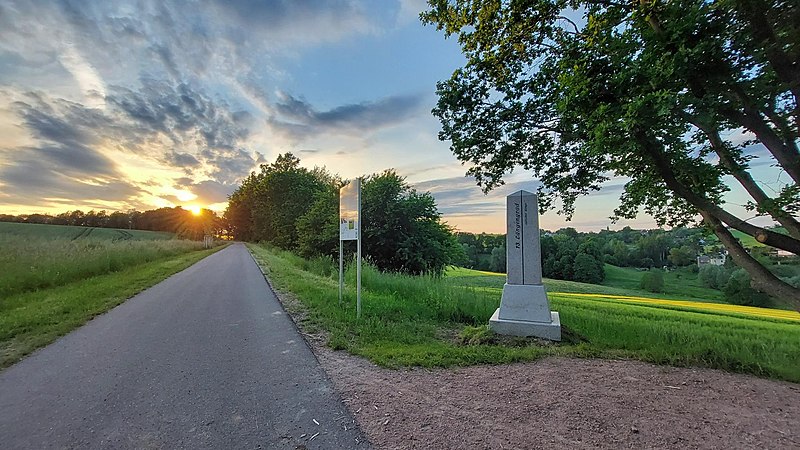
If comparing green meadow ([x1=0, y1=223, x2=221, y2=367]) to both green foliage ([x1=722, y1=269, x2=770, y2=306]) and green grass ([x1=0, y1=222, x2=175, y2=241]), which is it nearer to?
green grass ([x1=0, y1=222, x2=175, y2=241])

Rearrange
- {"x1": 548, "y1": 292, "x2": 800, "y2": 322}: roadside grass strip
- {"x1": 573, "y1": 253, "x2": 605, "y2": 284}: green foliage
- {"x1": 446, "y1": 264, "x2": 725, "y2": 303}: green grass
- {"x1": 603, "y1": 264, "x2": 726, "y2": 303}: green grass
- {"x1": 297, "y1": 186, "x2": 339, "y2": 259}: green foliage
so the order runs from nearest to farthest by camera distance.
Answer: {"x1": 548, "y1": 292, "x2": 800, "y2": 322}: roadside grass strip < {"x1": 297, "y1": 186, "x2": 339, "y2": 259}: green foliage < {"x1": 446, "y1": 264, "x2": 725, "y2": 303}: green grass < {"x1": 603, "y1": 264, "x2": 726, "y2": 303}: green grass < {"x1": 573, "y1": 253, "x2": 605, "y2": 284}: green foliage

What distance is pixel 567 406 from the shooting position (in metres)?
3.17

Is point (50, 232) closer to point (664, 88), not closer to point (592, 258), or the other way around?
point (664, 88)

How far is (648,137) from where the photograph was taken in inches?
206

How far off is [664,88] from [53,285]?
14824 millimetres

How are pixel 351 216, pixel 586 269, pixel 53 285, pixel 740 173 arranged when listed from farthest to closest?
pixel 586 269
pixel 53 285
pixel 351 216
pixel 740 173

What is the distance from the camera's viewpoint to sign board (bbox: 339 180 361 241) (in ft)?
22.9

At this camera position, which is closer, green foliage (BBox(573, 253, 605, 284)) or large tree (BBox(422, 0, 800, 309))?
large tree (BBox(422, 0, 800, 309))

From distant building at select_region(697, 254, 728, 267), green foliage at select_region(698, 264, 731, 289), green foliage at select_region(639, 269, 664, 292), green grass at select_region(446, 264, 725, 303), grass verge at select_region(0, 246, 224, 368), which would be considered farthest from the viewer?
green foliage at select_region(639, 269, 664, 292)

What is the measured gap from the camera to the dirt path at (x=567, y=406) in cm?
265

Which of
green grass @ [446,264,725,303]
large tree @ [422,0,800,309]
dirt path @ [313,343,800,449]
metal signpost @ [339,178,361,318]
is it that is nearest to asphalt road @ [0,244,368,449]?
dirt path @ [313,343,800,449]

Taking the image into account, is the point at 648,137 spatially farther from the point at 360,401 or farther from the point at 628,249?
the point at 628,249

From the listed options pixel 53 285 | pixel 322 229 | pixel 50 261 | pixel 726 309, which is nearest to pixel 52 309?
pixel 53 285

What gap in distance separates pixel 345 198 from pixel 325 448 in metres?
5.73
